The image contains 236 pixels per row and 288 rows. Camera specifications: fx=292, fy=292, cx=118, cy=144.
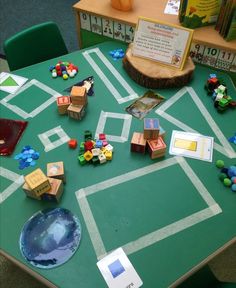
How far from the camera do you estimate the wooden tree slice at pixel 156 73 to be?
1.51 meters

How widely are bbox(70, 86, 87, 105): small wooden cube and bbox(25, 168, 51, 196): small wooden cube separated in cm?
44

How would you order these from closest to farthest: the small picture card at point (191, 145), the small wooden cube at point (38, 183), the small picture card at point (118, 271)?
the small picture card at point (118, 271) → the small wooden cube at point (38, 183) → the small picture card at point (191, 145)

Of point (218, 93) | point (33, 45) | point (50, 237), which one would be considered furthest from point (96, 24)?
point (50, 237)

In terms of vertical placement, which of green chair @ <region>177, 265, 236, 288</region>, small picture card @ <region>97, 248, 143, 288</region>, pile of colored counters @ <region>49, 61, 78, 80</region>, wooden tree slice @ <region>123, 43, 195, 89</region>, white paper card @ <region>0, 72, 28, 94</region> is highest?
wooden tree slice @ <region>123, 43, 195, 89</region>

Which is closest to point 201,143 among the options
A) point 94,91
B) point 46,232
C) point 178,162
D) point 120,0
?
point 178,162

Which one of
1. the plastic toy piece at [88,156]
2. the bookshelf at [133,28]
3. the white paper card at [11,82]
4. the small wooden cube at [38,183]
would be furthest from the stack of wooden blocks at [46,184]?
the bookshelf at [133,28]

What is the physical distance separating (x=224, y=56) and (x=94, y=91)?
0.74m

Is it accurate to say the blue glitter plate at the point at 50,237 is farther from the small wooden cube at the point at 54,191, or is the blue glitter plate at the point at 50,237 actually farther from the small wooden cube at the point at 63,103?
the small wooden cube at the point at 63,103

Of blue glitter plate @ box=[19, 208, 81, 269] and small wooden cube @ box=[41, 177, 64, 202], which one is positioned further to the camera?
small wooden cube @ box=[41, 177, 64, 202]

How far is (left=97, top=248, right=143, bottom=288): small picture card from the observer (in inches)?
37.2

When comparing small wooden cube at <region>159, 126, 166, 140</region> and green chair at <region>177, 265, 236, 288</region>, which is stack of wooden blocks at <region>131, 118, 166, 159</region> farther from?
green chair at <region>177, 265, 236, 288</region>

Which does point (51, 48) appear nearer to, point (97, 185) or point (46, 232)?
point (97, 185)

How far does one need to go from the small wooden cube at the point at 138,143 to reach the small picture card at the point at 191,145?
13cm

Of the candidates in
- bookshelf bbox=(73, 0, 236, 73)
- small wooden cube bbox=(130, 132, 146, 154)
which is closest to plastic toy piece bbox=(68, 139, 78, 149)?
small wooden cube bbox=(130, 132, 146, 154)
